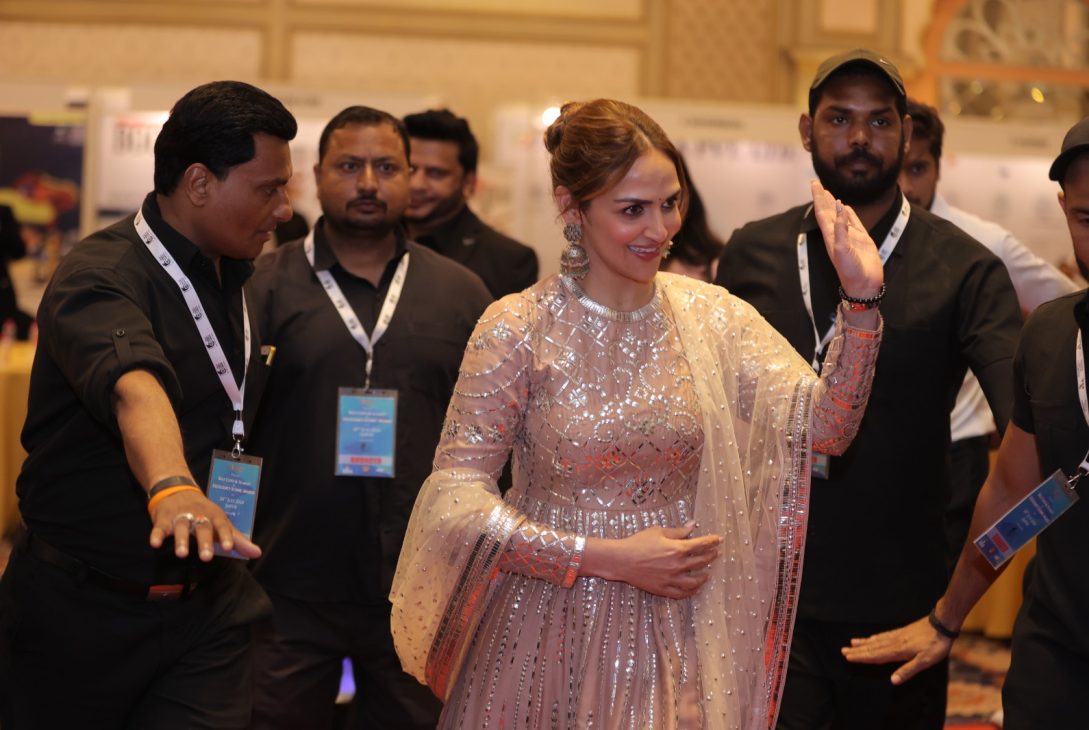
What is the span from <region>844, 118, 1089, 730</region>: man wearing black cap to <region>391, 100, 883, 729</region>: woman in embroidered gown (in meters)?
0.34

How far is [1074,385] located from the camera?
7.73 ft

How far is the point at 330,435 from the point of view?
3463mm

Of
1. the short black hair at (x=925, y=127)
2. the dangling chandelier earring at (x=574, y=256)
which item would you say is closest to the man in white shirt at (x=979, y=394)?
the short black hair at (x=925, y=127)

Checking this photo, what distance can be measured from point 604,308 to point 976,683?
137 inches

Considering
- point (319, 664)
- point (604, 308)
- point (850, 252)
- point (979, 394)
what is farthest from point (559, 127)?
point (979, 394)

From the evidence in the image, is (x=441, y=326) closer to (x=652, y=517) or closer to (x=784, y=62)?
(x=652, y=517)

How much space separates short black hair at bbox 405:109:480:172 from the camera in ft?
15.7

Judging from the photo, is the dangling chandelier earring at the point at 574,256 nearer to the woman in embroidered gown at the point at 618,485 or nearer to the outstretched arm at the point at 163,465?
the woman in embroidered gown at the point at 618,485

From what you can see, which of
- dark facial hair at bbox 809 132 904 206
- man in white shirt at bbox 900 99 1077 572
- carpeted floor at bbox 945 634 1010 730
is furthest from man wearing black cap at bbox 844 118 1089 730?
carpeted floor at bbox 945 634 1010 730

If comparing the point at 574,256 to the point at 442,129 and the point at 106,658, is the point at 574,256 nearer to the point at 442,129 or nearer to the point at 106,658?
the point at 106,658

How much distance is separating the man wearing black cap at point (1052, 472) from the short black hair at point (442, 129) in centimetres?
269

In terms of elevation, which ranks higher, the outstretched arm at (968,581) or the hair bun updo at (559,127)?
the hair bun updo at (559,127)

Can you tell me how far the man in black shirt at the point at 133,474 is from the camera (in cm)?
251

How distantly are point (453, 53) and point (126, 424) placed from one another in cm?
785
